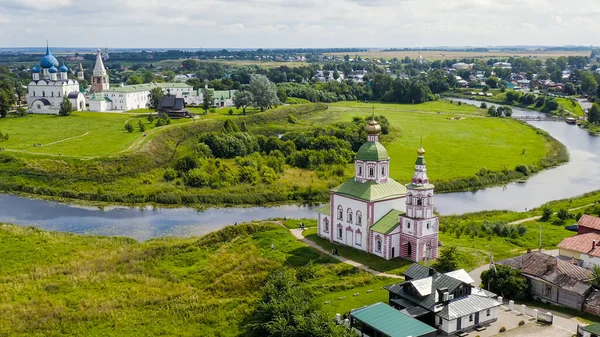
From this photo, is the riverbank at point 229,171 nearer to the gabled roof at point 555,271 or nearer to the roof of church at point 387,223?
the roof of church at point 387,223

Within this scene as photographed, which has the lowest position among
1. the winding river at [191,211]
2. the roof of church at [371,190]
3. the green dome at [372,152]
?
the winding river at [191,211]

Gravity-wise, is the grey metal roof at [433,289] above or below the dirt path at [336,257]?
above

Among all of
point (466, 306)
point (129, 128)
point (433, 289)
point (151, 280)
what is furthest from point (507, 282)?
point (129, 128)

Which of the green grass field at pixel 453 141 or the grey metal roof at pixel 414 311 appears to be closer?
the grey metal roof at pixel 414 311

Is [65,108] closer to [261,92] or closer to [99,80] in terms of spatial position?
[99,80]

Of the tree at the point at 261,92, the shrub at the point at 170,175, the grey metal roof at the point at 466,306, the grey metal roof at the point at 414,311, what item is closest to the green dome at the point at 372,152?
the grey metal roof at the point at 466,306

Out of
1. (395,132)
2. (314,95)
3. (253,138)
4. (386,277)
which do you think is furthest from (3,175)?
(314,95)

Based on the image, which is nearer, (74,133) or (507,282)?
(507,282)
